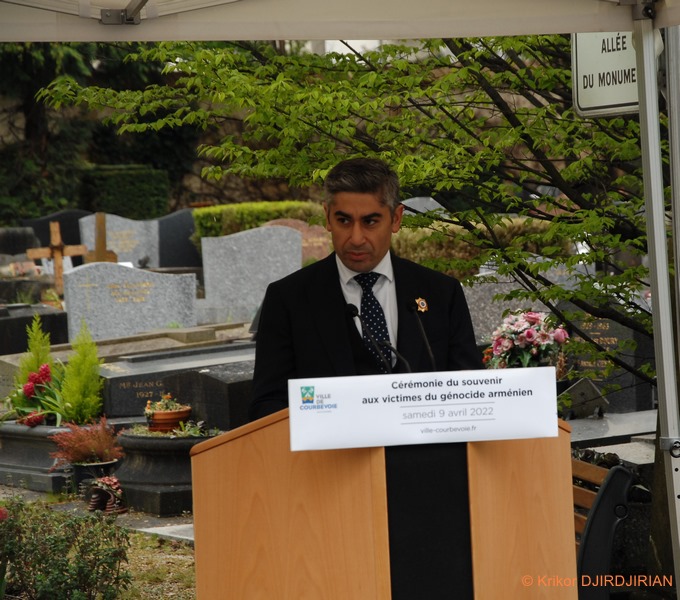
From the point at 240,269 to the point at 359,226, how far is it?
52.1ft

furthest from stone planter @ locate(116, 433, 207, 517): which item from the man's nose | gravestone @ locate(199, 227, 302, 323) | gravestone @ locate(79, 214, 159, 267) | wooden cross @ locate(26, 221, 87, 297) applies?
gravestone @ locate(79, 214, 159, 267)

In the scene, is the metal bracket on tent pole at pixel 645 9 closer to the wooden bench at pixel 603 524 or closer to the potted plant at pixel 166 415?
the wooden bench at pixel 603 524

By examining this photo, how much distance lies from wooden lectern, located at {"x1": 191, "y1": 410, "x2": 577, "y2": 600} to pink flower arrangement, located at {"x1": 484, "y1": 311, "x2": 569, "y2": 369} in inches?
268

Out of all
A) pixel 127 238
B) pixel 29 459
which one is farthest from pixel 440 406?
pixel 127 238

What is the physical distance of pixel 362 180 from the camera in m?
3.24

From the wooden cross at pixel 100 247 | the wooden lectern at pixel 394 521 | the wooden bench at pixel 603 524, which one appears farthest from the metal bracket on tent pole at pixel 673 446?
the wooden cross at pixel 100 247

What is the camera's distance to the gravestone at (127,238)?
24188 millimetres

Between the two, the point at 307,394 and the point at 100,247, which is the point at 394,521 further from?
the point at 100,247

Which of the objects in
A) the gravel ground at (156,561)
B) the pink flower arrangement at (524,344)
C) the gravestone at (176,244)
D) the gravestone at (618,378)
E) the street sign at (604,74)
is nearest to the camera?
the street sign at (604,74)

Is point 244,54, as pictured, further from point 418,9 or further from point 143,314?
point 143,314

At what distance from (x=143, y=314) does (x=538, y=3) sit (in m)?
12.5

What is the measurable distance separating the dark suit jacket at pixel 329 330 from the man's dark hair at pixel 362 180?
0.95 ft

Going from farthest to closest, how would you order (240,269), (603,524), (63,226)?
(63,226) → (240,269) → (603,524)

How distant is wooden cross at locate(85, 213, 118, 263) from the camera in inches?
893
